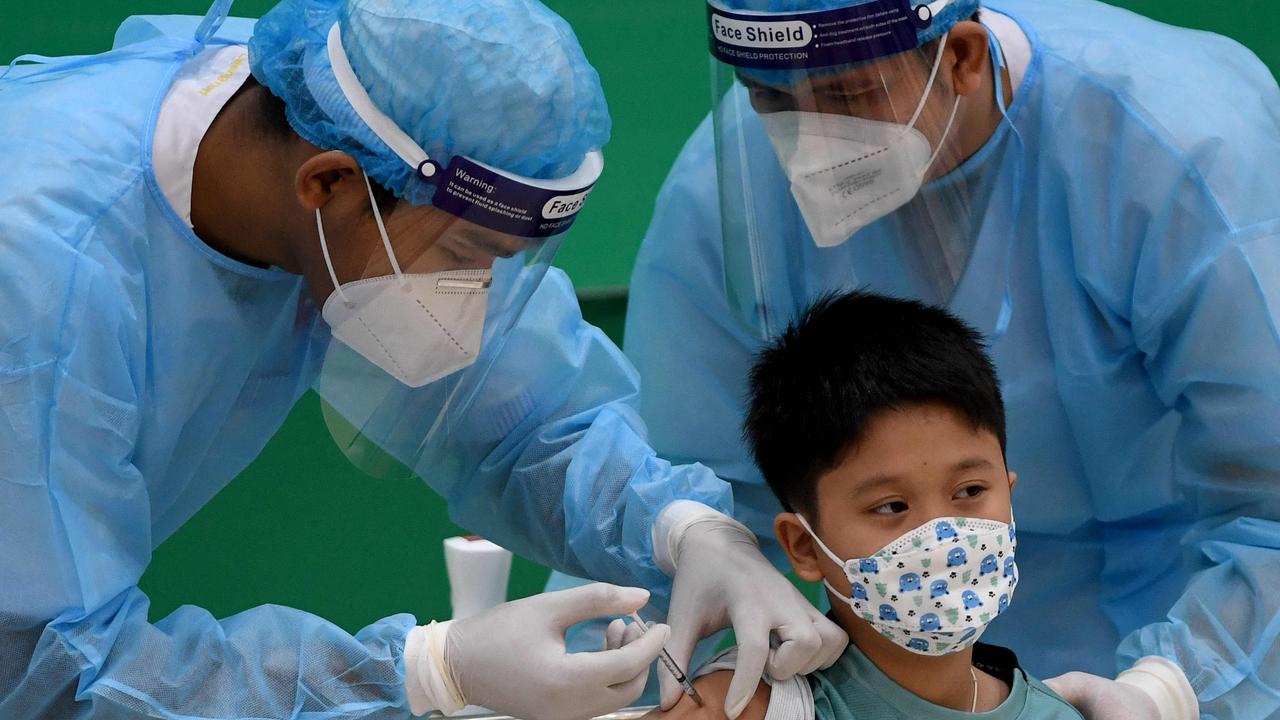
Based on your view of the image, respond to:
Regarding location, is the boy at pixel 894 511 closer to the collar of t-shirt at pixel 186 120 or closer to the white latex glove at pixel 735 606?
the white latex glove at pixel 735 606

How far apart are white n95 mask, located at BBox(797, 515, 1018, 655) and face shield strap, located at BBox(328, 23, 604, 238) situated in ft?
1.61

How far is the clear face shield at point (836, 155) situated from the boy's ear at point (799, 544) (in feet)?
1.07

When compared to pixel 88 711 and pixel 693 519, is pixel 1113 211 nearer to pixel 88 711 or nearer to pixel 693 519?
pixel 693 519

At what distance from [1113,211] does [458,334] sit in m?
0.79

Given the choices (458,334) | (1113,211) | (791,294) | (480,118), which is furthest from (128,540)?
(1113,211)

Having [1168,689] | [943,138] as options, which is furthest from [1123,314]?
[1168,689]

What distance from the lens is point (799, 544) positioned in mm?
1532

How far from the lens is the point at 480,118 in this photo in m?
1.39

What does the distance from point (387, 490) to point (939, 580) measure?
1.43 m

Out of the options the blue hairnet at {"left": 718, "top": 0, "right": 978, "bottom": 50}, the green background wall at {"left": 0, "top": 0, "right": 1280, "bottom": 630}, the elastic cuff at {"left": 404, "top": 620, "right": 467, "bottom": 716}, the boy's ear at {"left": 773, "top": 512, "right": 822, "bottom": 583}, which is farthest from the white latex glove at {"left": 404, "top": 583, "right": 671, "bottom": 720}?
the green background wall at {"left": 0, "top": 0, "right": 1280, "bottom": 630}

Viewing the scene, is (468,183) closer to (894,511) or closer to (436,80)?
(436,80)

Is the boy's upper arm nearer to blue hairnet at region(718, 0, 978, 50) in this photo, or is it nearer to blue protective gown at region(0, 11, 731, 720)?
blue protective gown at region(0, 11, 731, 720)

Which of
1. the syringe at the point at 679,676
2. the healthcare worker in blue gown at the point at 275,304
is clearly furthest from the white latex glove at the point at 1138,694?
the syringe at the point at 679,676

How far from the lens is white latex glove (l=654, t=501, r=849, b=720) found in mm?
1485
